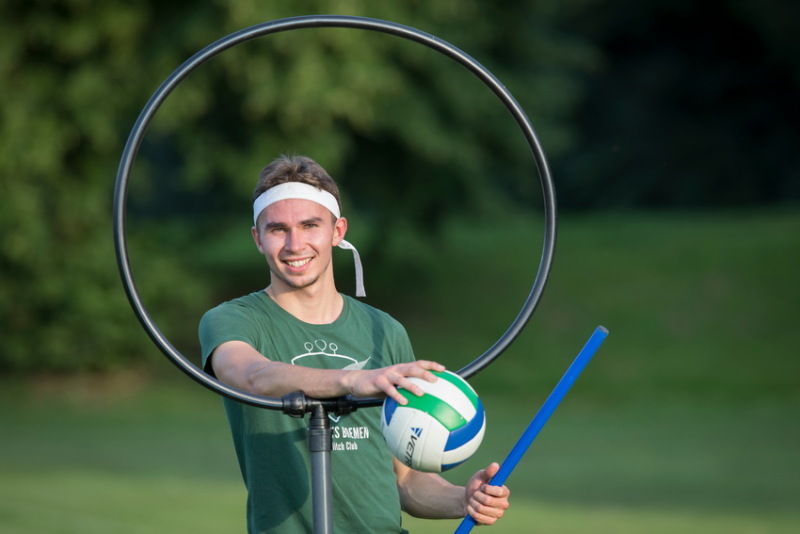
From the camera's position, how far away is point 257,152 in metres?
17.6

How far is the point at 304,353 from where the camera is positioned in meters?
3.65

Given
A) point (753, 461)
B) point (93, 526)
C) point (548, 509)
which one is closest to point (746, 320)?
point (753, 461)

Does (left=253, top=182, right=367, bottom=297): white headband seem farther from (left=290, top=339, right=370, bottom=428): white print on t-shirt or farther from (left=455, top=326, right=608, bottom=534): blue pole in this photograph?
(left=455, top=326, right=608, bottom=534): blue pole

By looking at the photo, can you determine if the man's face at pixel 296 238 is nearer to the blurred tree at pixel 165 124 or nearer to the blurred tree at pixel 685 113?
the blurred tree at pixel 165 124

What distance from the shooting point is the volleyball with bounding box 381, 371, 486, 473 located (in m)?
2.84

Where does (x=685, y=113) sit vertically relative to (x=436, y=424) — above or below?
above

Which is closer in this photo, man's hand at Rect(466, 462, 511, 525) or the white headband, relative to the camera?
man's hand at Rect(466, 462, 511, 525)

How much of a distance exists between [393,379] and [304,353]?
936 millimetres

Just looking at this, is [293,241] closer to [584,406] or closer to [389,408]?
[389,408]

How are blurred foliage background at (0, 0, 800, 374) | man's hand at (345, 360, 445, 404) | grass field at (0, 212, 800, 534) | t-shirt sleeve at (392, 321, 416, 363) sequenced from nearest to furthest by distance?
man's hand at (345, 360, 445, 404), t-shirt sleeve at (392, 321, 416, 363), grass field at (0, 212, 800, 534), blurred foliage background at (0, 0, 800, 374)

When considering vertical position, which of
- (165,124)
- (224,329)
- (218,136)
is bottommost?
(224,329)

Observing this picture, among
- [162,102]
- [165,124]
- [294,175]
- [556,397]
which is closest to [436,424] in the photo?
[556,397]

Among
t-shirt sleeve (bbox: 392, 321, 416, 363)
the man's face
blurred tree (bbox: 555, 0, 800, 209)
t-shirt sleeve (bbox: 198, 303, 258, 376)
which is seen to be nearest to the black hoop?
t-shirt sleeve (bbox: 198, 303, 258, 376)

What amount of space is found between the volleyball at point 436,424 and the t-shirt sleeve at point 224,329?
0.69 m
